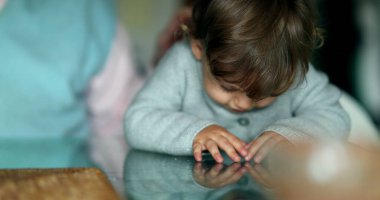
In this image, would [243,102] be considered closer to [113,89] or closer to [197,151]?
[197,151]

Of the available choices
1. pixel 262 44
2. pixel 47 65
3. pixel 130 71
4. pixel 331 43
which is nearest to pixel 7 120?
pixel 47 65

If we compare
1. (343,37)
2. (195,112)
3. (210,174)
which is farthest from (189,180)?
(343,37)

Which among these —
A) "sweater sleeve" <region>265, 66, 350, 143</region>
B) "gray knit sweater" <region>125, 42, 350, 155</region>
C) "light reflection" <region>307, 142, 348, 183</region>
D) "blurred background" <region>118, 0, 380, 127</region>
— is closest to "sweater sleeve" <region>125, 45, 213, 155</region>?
"gray knit sweater" <region>125, 42, 350, 155</region>

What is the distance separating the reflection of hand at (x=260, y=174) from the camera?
55 centimetres

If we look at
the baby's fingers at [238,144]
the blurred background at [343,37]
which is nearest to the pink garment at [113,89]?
the blurred background at [343,37]

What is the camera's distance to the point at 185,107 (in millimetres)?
821

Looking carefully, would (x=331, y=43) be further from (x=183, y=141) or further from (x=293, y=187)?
(x=293, y=187)

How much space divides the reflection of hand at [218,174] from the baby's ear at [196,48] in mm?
168

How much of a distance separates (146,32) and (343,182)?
2.87 ft

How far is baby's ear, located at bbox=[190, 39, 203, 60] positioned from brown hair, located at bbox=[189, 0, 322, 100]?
1.9 inches

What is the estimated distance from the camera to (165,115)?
0.78m

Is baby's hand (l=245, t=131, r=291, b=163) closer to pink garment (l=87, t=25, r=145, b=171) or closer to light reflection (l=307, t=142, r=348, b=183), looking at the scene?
light reflection (l=307, t=142, r=348, b=183)

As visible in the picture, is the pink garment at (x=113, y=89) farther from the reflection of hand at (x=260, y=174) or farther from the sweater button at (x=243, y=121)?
the reflection of hand at (x=260, y=174)

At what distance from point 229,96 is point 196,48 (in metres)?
0.09
